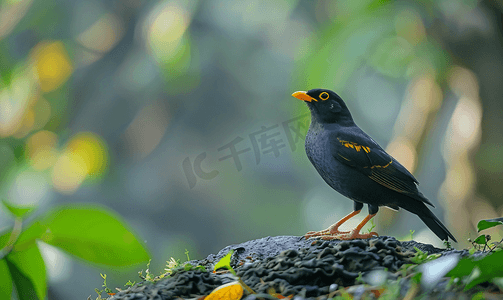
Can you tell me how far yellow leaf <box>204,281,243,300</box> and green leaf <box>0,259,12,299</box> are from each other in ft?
2.84

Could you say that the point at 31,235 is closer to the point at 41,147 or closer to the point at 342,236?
the point at 342,236

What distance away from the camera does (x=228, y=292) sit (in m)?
2.07

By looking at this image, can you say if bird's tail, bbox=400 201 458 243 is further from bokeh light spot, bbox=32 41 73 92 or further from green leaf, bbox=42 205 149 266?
bokeh light spot, bbox=32 41 73 92

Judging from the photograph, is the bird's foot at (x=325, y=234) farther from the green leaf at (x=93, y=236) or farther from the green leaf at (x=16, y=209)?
the green leaf at (x=16, y=209)

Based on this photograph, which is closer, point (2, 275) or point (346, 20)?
point (2, 275)

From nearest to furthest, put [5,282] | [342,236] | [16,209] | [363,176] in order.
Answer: [16,209] → [5,282] → [342,236] → [363,176]

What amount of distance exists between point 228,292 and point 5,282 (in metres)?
0.96

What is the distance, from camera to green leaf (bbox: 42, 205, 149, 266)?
1.52 metres

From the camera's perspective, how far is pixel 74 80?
10242 mm

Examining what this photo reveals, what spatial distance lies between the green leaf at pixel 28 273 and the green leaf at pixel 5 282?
0.01 metres

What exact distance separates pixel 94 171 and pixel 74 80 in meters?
2.43

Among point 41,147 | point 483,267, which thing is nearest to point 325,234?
point 483,267

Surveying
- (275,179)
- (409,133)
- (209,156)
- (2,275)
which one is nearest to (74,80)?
(209,156)

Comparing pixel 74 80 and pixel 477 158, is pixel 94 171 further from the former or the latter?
pixel 477 158
